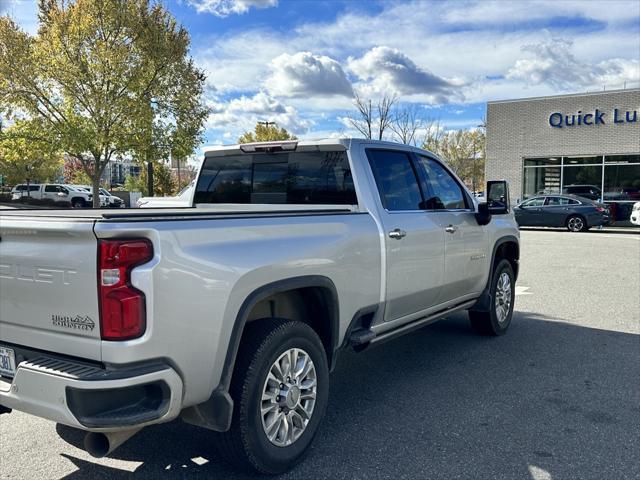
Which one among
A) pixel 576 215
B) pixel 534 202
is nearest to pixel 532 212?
pixel 534 202

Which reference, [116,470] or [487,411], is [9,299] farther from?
[487,411]

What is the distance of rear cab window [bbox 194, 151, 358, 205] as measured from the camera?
4.34m

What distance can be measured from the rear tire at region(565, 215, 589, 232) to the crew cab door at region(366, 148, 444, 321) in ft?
58.2

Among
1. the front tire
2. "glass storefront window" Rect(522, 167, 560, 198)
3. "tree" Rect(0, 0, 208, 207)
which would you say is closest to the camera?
the front tire

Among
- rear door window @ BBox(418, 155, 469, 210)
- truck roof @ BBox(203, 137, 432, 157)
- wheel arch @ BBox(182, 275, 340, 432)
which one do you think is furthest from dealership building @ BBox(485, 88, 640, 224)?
wheel arch @ BBox(182, 275, 340, 432)

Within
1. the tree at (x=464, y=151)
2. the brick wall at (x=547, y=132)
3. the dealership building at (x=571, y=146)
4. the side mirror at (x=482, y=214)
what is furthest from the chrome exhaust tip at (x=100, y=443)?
the tree at (x=464, y=151)

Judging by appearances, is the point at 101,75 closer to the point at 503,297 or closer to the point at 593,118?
the point at 503,297

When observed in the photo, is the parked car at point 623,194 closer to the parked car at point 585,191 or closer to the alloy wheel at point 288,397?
the parked car at point 585,191

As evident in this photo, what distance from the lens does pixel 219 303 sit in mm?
2770

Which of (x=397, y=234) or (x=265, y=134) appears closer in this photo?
(x=397, y=234)

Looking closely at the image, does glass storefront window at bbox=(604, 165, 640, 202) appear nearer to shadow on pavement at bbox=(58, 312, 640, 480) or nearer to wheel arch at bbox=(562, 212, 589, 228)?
wheel arch at bbox=(562, 212, 589, 228)

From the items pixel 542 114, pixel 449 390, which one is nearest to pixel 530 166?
pixel 542 114

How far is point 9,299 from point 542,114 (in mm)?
26320

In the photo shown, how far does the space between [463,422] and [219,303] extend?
210cm
